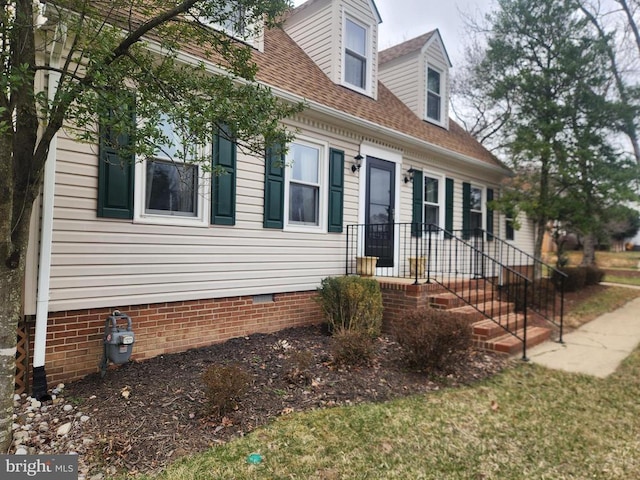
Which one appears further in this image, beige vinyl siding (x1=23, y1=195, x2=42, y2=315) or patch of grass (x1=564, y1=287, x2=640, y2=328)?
patch of grass (x1=564, y1=287, x2=640, y2=328)

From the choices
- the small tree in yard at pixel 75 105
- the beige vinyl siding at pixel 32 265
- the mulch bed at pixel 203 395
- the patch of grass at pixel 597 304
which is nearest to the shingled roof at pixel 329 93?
the small tree in yard at pixel 75 105

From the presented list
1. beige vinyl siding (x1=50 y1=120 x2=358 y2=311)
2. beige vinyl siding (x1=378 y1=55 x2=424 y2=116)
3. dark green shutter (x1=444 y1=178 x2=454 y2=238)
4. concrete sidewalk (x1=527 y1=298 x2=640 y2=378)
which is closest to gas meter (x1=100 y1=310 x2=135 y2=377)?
beige vinyl siding (x1=50 y1=120 x2=358 y2=311)

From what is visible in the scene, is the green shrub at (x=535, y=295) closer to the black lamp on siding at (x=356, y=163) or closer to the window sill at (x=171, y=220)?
the black lamp on siding at (x=356, y=163)

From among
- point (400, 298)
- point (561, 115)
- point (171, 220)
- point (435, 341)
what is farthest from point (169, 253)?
point (561, 115)

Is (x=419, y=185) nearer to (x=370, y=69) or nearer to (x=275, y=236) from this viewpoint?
(x=370, y=69)

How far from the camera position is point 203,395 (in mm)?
3676

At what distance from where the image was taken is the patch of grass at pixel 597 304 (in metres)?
8.05

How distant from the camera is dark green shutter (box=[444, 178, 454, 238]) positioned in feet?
30.0

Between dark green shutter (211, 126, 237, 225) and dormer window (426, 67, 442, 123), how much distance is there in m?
6.27

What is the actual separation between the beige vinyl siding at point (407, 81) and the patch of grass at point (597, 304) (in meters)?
5.58

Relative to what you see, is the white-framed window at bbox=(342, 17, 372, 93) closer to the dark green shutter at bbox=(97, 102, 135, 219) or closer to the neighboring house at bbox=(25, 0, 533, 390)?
the neighboring house at bbox=(25, 0, 533, 390)

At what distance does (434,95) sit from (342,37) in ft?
11.2

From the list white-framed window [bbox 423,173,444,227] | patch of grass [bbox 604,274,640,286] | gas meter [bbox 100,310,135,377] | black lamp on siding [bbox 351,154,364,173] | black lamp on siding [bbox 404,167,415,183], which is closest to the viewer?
gas meter [bbox 100,310,135,377]

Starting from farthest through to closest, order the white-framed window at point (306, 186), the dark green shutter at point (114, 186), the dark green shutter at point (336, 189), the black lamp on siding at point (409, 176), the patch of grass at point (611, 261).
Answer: the patch of grass at point (611, 261) < the black lamp on siding at point (409, 176) < the dark green shutter at point (336, 189) < the white-framed window at point (306, 186) < the dark green shutter at point (114, 186)
